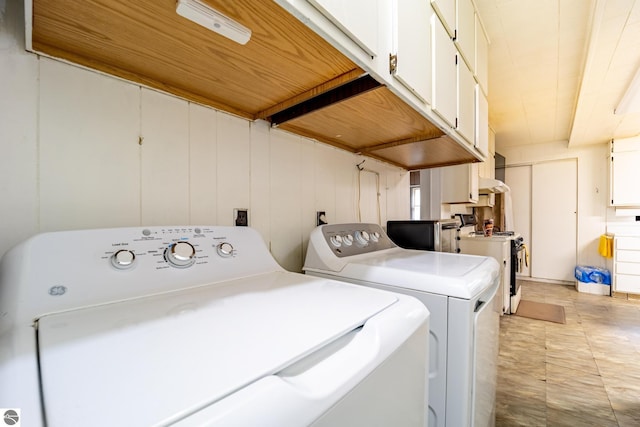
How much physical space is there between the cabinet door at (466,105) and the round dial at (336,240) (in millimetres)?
802

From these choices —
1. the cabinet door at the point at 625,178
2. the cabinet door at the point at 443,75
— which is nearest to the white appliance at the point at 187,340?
the cabinet door at the point at 443,75

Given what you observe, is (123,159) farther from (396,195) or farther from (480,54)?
(480,54)

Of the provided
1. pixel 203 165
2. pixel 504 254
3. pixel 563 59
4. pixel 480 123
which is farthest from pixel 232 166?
pixel 504 254

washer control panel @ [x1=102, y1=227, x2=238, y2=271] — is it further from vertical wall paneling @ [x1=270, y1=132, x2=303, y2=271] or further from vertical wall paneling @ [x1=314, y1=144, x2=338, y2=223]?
vertical wall paneling @ [x1=314, y1=144, x2=338, y2=223]

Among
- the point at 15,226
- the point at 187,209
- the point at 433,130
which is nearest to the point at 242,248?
the point at 187,209

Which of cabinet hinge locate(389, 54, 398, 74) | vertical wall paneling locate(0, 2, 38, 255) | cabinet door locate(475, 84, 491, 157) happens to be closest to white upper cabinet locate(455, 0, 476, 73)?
cabinet door locate(475, 84, 491, 157)

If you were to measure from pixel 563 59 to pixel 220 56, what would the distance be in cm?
272

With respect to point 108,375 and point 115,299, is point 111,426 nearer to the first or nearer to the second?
point 108,375

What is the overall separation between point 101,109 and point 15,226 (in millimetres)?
347

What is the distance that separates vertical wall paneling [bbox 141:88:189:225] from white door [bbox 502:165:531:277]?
5.26 m

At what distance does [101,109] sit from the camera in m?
0.74

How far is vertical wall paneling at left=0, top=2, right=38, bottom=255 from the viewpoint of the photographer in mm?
612

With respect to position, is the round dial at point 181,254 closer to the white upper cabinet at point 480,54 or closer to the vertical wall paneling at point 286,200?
the vertical wall paneling at point 286,200

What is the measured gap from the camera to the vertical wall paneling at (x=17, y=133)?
2.01 ft
